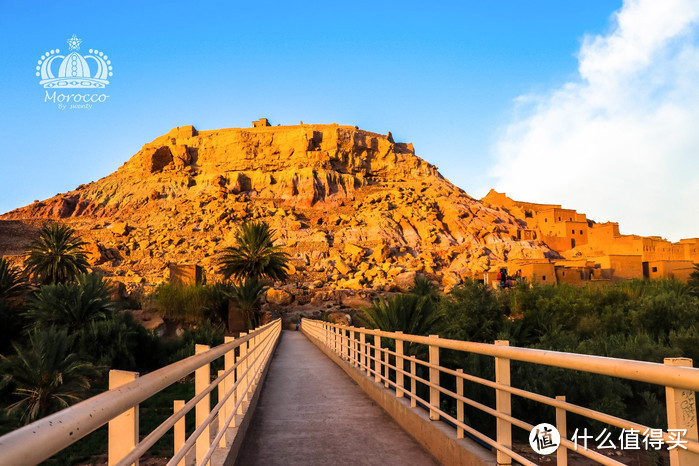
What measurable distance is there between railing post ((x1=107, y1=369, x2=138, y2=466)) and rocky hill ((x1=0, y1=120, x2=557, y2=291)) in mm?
58276

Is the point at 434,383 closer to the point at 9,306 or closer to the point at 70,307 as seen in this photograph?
the point at 70,307

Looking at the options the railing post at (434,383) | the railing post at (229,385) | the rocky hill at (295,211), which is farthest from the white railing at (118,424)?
the rocky hill at (295,211)

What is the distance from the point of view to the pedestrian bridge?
205cm

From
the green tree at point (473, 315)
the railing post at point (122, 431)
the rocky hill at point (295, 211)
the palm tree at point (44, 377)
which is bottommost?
the palm tree at point (44, 377)

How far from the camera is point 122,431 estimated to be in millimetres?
2238

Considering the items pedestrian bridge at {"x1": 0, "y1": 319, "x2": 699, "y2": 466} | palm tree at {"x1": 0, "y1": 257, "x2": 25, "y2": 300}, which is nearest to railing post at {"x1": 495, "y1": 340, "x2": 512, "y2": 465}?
pedestrian bridge at {"x1": 0, "y1": 319, "x2": 699, "y2": 466}

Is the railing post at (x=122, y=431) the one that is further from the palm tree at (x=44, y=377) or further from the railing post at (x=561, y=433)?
the palm tree at (x=44, y=377)

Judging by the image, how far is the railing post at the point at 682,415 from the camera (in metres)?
2.09

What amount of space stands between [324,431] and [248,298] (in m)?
28.4

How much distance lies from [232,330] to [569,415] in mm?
27563

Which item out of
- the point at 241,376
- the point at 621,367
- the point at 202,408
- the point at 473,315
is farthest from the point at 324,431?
the point at 473,315

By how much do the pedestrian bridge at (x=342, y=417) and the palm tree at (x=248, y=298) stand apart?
71.3 feet

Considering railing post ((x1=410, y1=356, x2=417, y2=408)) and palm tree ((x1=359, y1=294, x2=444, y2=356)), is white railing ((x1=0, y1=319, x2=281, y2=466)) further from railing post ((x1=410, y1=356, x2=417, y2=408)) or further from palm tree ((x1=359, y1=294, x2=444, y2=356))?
palm tree ((x1=359, y1=294, x2=444, y2=356))

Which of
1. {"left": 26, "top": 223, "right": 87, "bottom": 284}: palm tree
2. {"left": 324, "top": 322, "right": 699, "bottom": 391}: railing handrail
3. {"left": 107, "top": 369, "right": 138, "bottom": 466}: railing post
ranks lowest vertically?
{"left": 107, "top": 369, "right": 138, "bottom": 466}: railing post
